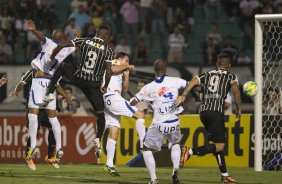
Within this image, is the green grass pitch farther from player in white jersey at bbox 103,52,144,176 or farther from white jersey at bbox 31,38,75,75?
white jersey at bbox 31,38,75,75

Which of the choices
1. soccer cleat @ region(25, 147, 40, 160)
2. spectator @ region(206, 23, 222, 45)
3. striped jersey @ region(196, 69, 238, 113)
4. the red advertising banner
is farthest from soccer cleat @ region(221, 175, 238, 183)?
spectator @ region(206, 23, 222, 45)

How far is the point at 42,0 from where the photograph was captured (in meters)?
29.4

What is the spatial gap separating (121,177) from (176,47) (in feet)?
36.6

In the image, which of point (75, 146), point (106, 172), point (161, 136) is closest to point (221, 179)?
point (161, 136)

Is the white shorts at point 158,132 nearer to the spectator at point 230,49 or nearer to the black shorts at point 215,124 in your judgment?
the black shorts at point 215,124

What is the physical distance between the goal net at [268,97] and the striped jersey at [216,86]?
9.51 feet

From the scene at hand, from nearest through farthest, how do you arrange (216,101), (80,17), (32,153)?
(216,101) → (32,153) → (80,17)

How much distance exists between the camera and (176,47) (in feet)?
87.6

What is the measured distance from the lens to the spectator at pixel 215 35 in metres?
26.3

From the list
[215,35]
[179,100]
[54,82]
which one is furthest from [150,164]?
[215,35]

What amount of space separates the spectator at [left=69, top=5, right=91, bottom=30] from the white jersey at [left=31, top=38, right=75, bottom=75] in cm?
1029

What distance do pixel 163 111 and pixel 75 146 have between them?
7660mm

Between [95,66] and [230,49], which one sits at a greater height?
[230,49]

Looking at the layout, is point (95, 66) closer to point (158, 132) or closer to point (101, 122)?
point (101, 122)
